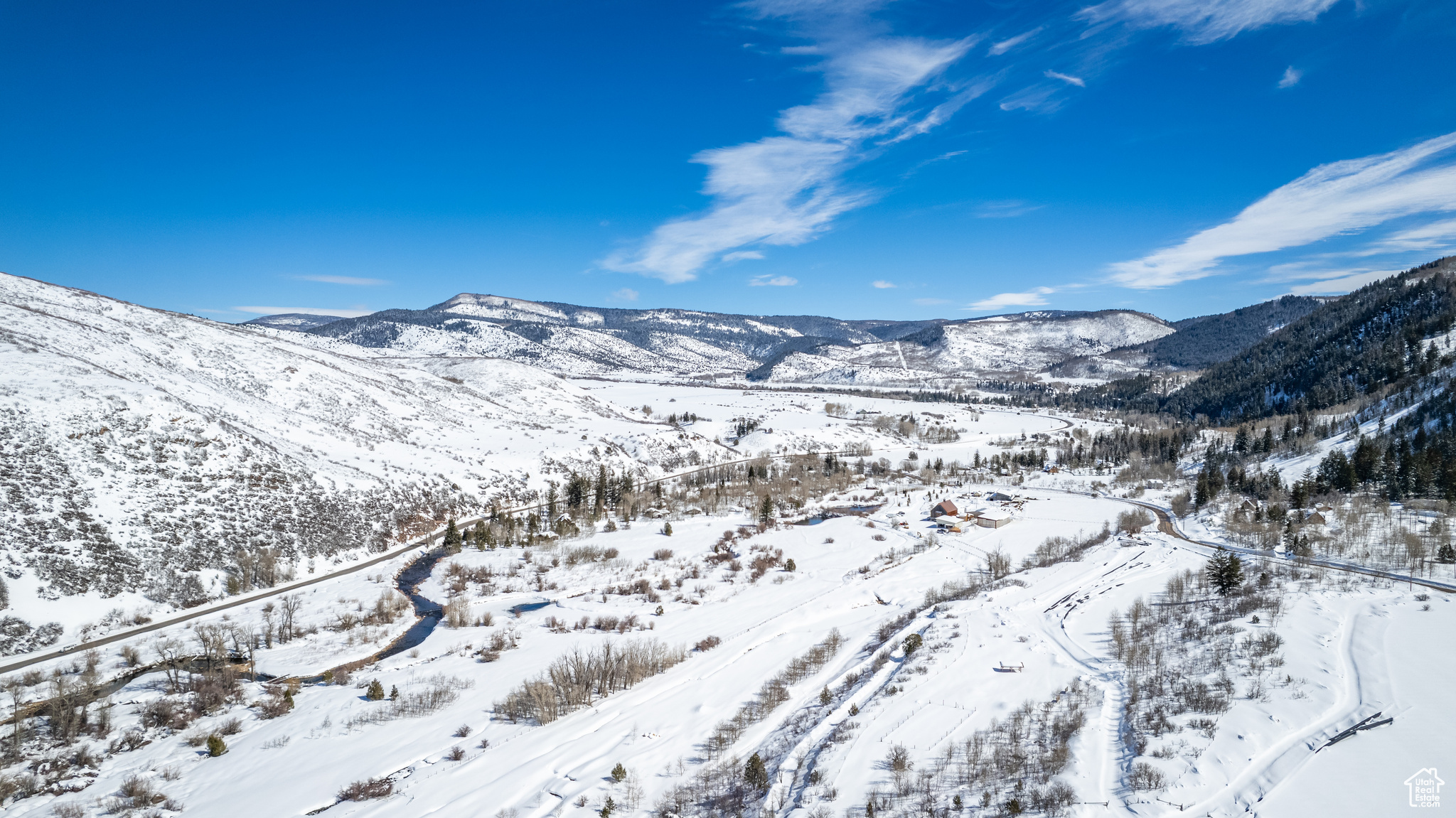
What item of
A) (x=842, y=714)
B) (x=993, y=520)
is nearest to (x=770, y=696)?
(x=842, y=714)

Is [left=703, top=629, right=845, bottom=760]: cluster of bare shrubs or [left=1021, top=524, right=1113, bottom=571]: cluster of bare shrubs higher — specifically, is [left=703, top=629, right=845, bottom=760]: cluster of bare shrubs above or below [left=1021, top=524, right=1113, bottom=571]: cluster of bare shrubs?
above

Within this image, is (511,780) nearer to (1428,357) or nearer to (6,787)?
(6,787)

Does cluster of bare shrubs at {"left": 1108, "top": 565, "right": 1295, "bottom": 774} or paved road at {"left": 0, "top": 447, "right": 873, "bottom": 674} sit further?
paved road at {"left": 0, "top": 447, "right": 873, "bottom": 674}

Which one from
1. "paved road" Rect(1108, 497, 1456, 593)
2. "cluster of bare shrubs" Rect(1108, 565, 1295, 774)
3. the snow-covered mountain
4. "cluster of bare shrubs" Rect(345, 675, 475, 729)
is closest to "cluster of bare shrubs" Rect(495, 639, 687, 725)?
"cluster of bare shrubs" Rect(345, 675, 475, 729)

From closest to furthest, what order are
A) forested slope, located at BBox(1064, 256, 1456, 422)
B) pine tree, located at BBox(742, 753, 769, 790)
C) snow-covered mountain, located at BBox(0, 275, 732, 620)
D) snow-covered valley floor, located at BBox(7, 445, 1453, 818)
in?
snow-covered valley floor, located at BBox(7, 445, 1453, 818), pine tree, located at BBox(742, 753, 769, 790), snow-covered mountain, located at BBox(0, 275, 732, 620), forested slope, located at BBox(1064, 256, 1456, 422)

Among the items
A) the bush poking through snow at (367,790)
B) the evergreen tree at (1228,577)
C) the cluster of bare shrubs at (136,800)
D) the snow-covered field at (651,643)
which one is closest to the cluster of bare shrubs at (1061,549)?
the snow-covered field at (651,643)

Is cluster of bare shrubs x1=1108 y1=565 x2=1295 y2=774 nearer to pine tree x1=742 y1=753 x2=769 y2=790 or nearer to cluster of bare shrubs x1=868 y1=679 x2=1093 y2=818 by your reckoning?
cluster of bare shrubs x1=868 y1=679 x2=1093 y2=818
